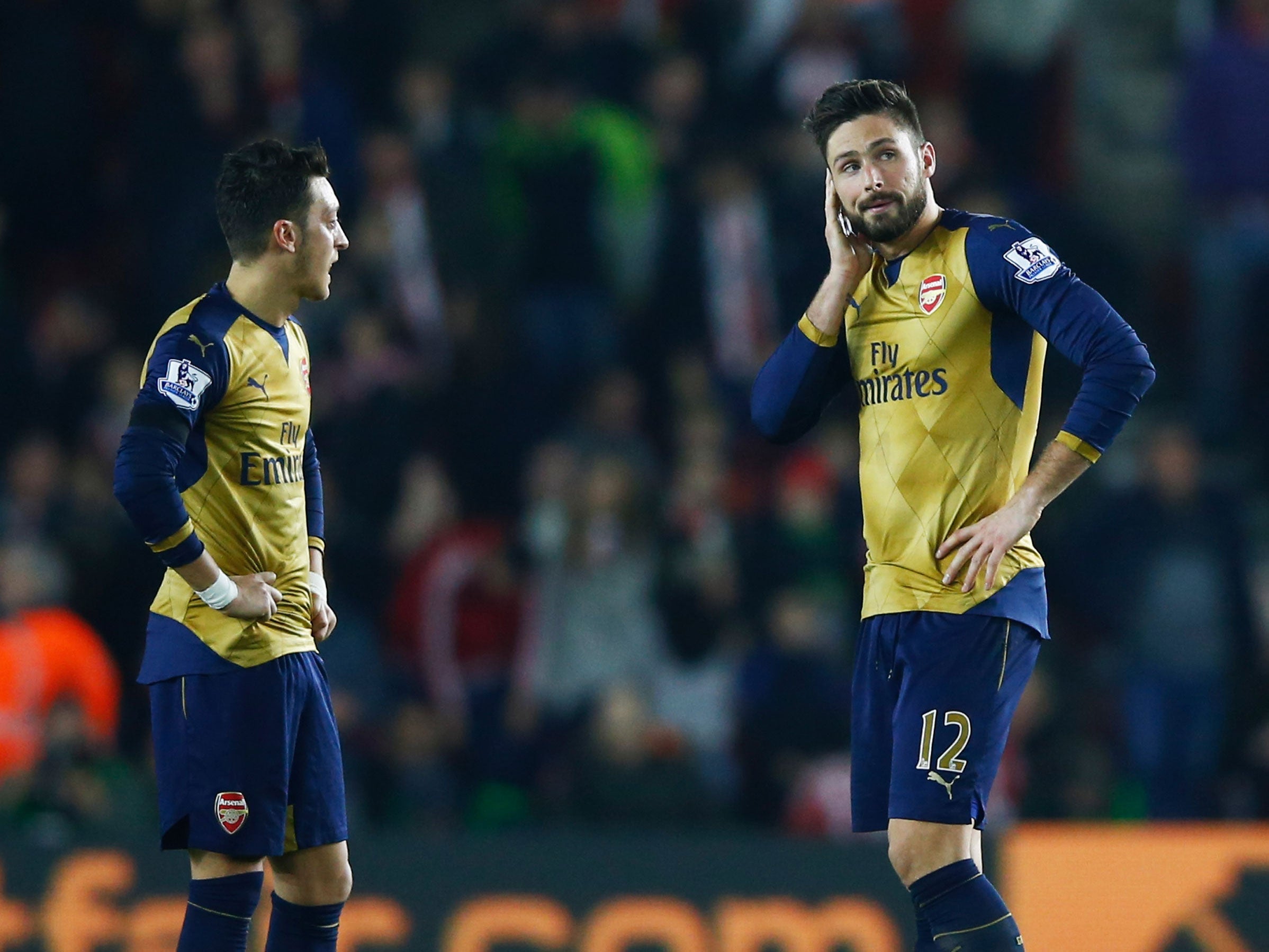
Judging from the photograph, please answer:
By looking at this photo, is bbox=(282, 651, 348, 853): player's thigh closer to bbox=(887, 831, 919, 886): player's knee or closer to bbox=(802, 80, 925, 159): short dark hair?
bbox=(887, 831, 919, 886): player's knee

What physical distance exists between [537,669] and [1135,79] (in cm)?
585

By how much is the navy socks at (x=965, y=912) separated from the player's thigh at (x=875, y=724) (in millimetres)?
263

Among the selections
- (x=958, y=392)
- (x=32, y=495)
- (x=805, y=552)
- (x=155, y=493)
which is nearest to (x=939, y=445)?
(x=958, y=392)

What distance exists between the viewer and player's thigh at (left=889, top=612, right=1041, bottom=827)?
463cm

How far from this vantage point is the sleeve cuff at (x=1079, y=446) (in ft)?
15.0

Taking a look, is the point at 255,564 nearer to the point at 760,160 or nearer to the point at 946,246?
the point at 946,246

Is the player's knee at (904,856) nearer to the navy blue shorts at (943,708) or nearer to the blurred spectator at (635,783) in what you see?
the navy blue shorts at (943,708)

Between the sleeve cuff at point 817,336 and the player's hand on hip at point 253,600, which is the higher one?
the sleeve cuff at point 817,336

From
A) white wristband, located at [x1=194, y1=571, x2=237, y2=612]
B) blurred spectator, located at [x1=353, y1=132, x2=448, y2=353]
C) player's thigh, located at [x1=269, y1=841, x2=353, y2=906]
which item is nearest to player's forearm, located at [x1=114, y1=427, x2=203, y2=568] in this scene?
white wristband, located at [x1=194, y1=571, x2=237, y2=612]

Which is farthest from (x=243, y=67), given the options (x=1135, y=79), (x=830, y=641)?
(x=1135, y=79)

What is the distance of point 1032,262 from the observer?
4.66m

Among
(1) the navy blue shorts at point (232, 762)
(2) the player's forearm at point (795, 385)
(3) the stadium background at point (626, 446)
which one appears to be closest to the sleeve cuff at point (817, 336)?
(2) the player's forearm at point (795, 385)

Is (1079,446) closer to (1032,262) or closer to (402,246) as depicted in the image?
(1032,262)

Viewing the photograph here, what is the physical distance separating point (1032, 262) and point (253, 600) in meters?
2.18
